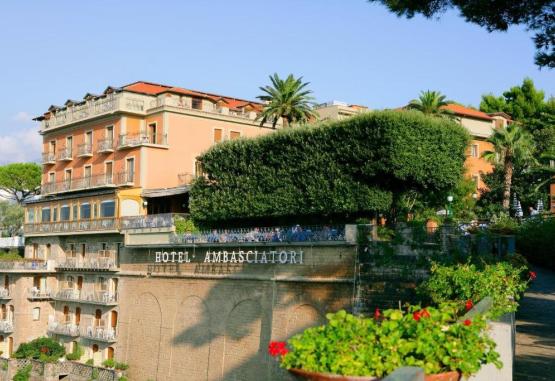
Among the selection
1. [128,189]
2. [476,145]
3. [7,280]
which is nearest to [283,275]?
[128,189]

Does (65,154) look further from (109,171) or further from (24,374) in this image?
(24,374)

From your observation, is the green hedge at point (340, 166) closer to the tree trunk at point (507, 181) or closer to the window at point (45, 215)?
the tree trunk at point (507, 181)

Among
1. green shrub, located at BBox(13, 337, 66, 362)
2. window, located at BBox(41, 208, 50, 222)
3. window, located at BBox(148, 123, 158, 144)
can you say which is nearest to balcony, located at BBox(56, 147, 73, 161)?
window, located at BBox(41, 208, 50, 222)

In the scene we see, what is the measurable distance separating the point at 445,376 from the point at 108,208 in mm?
42099

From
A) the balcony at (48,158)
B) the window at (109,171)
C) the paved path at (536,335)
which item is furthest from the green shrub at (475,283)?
the balcony at (48,158)

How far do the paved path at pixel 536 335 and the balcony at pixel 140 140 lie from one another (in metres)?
25.1

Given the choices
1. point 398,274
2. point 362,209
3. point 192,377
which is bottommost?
point 192,377

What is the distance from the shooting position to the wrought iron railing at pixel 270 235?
30.5m

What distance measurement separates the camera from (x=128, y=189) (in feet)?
155

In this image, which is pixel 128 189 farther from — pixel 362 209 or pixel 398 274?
pixel 398 274

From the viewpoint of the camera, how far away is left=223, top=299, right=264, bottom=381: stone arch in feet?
109

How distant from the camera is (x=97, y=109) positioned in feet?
170

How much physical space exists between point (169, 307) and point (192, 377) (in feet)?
14.3

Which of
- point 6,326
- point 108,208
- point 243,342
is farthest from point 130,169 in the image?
point 243,342
